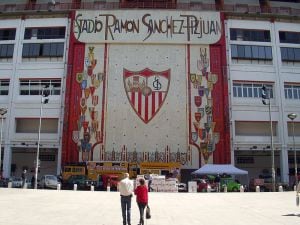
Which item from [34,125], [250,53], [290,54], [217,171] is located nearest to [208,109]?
[250,53]

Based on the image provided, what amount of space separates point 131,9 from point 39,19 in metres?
12.2

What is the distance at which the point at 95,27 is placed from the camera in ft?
149

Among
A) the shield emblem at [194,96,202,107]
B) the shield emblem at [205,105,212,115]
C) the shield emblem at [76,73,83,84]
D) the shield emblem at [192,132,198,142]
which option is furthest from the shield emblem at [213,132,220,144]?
the shield emblem at [76,73,83,84]

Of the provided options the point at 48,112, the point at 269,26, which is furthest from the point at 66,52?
the point at 269,26

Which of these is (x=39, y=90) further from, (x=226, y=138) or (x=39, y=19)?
(x=226, y=138)

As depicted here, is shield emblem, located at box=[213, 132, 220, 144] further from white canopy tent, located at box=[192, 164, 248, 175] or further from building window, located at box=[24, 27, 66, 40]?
building window, located at box=[24, 27, 66, 40]

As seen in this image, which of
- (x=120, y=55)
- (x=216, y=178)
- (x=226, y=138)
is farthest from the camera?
(x=120, y=55)

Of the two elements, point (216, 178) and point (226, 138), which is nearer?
point (216, 178)

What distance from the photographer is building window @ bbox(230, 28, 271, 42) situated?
150 ft

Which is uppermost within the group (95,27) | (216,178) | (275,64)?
(95,27)

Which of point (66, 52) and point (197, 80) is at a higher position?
point (66, 52)

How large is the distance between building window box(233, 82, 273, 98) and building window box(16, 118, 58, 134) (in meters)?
23.1

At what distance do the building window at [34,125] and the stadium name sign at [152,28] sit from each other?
11.3 metres

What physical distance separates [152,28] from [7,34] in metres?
19.7
